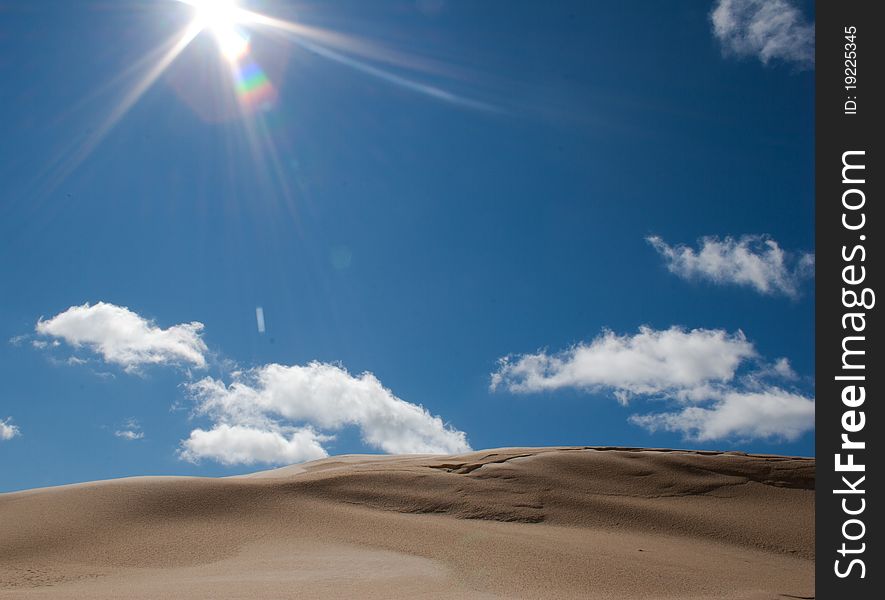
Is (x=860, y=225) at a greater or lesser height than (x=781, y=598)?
greater

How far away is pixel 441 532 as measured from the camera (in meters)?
8.63

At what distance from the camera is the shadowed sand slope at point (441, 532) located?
670 cm

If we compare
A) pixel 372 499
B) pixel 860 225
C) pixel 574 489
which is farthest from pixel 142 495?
pixel 860 225

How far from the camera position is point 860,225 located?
21.0 ft

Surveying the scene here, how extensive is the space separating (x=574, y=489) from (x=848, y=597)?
16.6 ft

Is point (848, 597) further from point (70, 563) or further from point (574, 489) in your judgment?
point (70, 563)

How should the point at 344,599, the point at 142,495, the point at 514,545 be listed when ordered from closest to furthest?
the point at 344,599 < the point at 514,545 < the point at 142,495

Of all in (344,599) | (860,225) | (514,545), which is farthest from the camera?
(514,545)

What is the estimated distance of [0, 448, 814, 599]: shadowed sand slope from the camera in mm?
6703

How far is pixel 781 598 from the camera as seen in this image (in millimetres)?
6402

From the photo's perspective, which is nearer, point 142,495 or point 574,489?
point 142,495

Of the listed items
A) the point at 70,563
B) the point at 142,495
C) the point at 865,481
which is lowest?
the point at 70,563

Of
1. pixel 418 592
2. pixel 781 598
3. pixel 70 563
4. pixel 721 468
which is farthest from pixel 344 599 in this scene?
pixel 721 468

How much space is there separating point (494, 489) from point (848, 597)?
5.49 m
